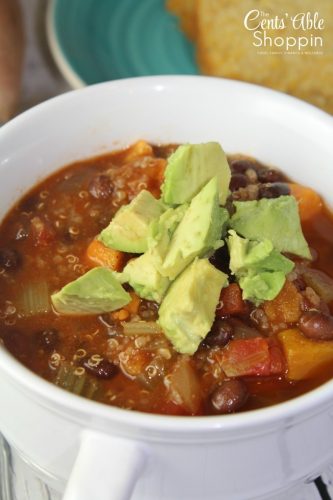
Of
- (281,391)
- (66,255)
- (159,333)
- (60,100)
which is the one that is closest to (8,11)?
(60,100)

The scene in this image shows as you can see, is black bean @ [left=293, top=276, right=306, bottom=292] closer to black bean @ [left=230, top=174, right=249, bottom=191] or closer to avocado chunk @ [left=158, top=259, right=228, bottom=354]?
avocado chunk @ [left=158, top=259, right=228, bottom=354]

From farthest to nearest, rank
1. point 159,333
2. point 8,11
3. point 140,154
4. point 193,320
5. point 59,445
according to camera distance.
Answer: point 8,11 < point 140,154 < point 159,333 < point 193,320 < point 59,445

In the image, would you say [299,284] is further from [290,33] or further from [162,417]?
[290,33]

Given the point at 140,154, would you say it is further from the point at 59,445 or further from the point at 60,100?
the point at 59,445

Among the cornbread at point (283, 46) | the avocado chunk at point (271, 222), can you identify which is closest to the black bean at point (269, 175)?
the avocado chunk at point (271, 222)

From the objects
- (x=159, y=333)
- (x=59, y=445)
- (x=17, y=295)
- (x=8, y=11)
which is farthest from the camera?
(x=8, y=11)

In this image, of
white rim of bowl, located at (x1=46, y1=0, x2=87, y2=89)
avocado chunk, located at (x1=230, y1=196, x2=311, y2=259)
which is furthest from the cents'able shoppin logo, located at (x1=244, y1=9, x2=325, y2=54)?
avocado chunk, located at (x1=230, y1=196, x2=311, y2=259)

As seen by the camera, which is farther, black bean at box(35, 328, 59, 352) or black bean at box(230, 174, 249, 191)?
black bean at box(230, 174, 249, 191)

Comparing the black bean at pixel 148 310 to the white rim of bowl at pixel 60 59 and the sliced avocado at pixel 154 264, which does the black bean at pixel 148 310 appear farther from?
the white rim of bowl at pixel 60 59
